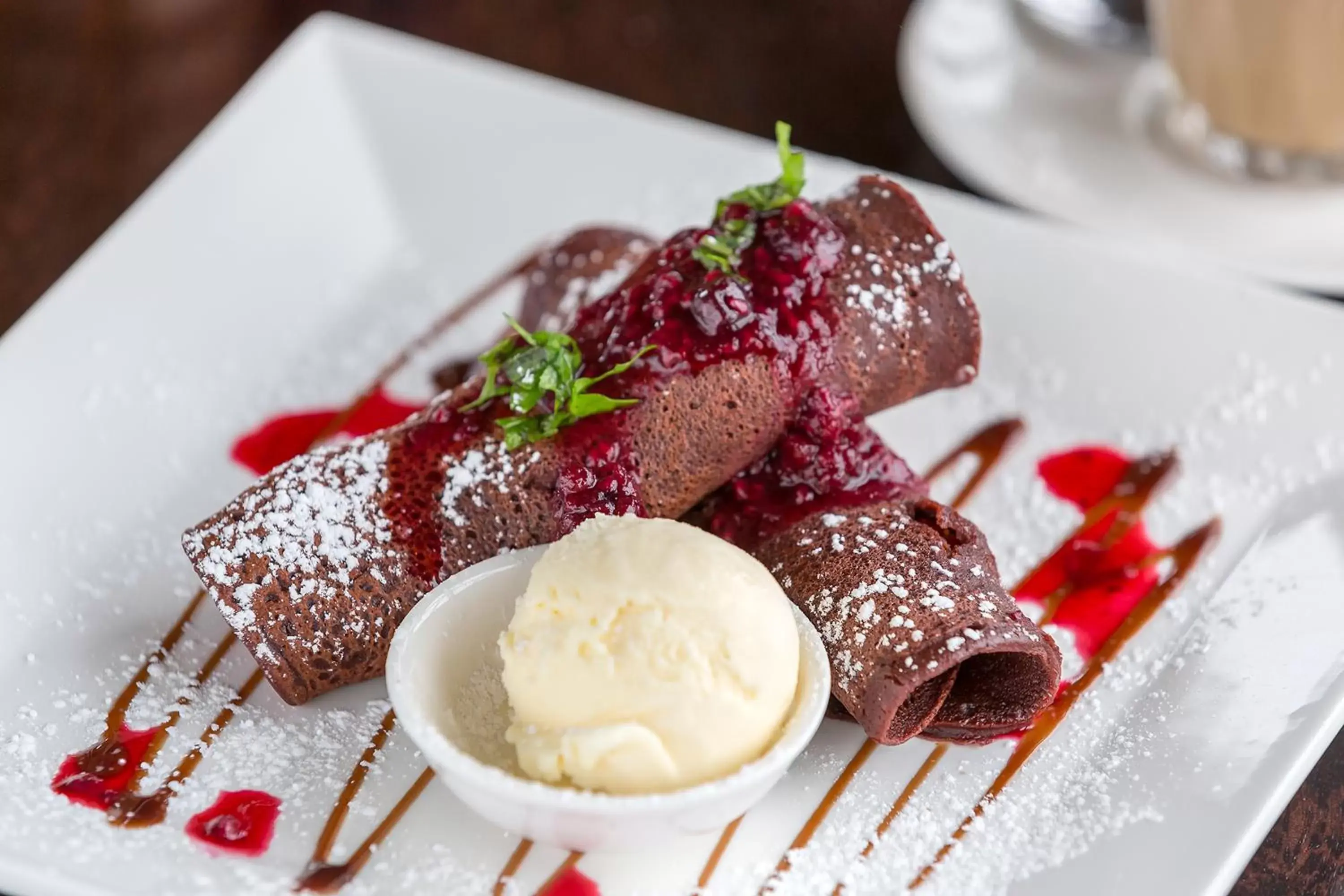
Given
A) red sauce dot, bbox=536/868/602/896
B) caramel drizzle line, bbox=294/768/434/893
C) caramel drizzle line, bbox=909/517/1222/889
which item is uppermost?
caramel drizzle line, bbox=294/768/434/893

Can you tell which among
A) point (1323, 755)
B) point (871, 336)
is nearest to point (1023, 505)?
point (871, 336)

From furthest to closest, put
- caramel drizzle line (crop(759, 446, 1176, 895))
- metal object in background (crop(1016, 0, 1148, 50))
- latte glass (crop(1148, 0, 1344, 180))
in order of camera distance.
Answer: metal object in background (crop(1016, 0, 1148, 50)), latte glass (crop(1148, 0, 1344, 180)), caramel drizzle line (crop(759, 446, 1176, 895))

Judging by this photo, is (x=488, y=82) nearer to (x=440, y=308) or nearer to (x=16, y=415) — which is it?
(x=440, y=308)

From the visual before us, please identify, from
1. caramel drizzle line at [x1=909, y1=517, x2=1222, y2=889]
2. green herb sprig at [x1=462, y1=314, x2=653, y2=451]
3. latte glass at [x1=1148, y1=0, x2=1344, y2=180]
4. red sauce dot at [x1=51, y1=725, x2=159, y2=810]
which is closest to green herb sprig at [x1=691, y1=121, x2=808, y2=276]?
green herb sprig at [x1=462, y1=314, x2=653, y2=451]

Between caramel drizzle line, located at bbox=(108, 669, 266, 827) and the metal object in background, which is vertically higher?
the metal object in background

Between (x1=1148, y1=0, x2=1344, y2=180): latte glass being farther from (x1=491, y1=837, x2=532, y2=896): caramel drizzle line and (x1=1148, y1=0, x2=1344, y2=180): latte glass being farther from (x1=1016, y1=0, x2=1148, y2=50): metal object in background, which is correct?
(x1=491, y1=837, x2=532, y2=896): caramel drizzle line

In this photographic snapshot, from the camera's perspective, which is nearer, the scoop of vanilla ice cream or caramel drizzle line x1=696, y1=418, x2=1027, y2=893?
the scoop of vanilla ice cream

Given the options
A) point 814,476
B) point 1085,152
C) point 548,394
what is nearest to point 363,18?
point 1085,152
